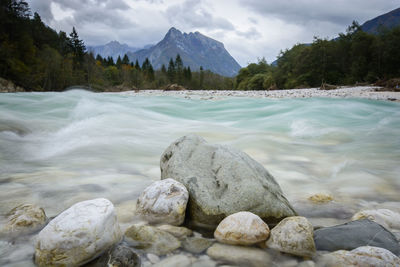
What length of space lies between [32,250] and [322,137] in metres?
6.86

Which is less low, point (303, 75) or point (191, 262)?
point (303, 75)

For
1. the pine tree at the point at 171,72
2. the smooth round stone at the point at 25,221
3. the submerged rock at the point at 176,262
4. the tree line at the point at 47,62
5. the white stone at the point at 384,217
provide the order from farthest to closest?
1. the pine tree at the point at 171,72
2. the tree line at the point at 47,62
3. the white stone at the point at 384,217
4. the smooth round stone at the point at 25,221
5. the submerged rock at the point at 176,262

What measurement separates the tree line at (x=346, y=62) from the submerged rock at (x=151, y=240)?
43287 mm

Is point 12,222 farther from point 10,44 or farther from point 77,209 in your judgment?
point 10,44

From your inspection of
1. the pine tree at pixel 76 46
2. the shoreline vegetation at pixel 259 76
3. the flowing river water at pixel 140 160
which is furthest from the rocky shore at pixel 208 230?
the pine tree at pixel 76 46

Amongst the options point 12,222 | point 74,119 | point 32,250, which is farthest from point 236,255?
point 74,119

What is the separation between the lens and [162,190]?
7.86ft

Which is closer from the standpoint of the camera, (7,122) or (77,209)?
(77,209)

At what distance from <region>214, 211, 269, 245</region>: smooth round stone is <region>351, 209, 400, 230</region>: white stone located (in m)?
1.07

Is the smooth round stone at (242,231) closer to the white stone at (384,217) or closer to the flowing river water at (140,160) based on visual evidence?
the flowing river water at (140,160)

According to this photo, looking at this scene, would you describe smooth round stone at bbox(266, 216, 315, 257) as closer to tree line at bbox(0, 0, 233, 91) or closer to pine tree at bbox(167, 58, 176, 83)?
tree line at bbox(0, 0, 233, 91)

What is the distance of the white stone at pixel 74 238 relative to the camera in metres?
1.60

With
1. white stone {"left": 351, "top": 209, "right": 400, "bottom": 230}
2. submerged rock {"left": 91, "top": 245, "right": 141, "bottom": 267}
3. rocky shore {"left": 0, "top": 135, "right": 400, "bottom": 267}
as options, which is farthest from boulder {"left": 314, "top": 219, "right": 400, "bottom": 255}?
submerged rock {"left": 91, "top": 245, "right": 141, "bottom": 267}

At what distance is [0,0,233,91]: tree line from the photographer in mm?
37562
